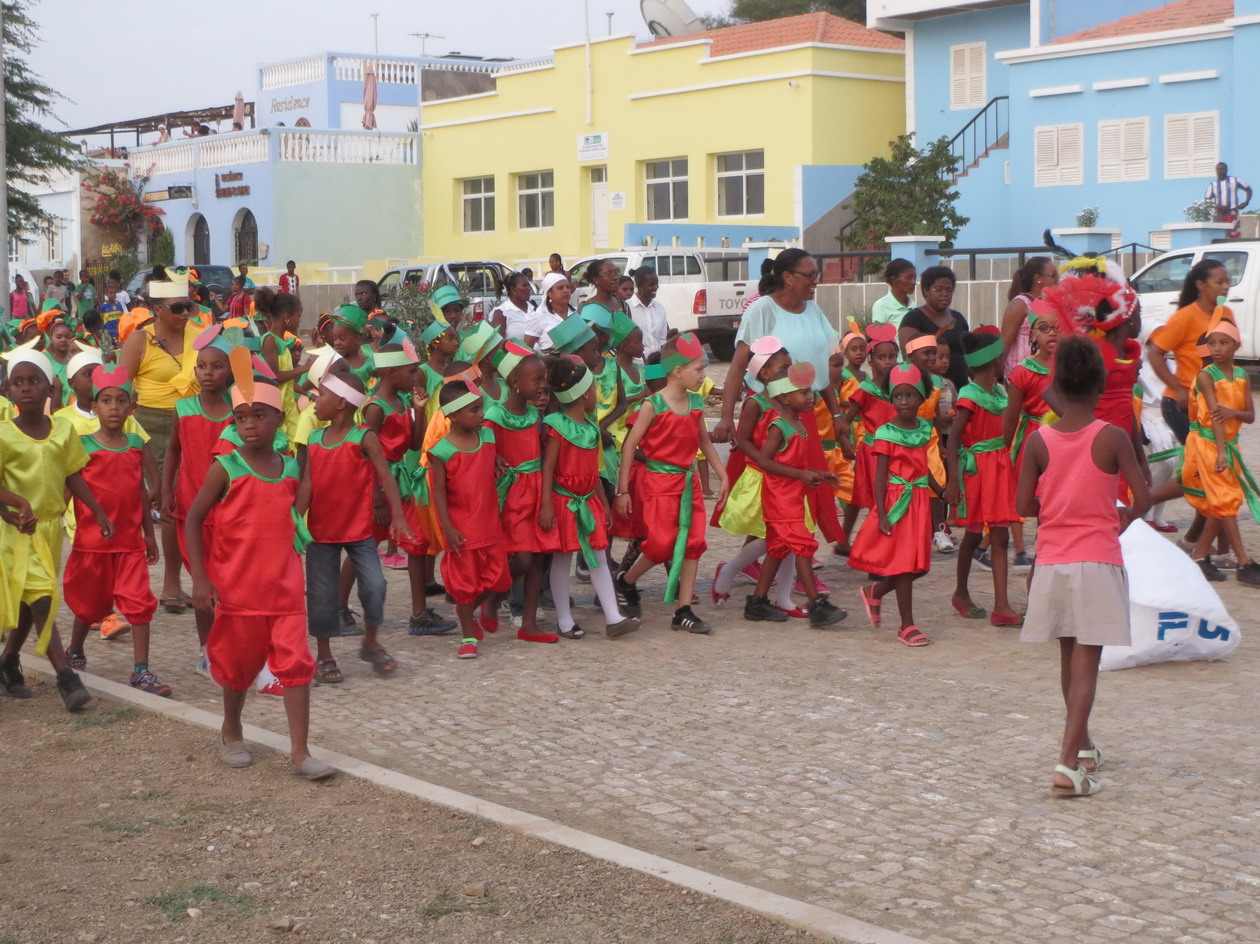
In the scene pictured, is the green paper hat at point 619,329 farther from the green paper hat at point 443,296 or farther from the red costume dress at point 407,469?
the red costume dress at point 407,469

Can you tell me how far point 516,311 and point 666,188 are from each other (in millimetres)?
24744

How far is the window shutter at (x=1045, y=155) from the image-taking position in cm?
3052

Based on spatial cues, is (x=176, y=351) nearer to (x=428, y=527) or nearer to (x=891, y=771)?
(x=428, y=527)

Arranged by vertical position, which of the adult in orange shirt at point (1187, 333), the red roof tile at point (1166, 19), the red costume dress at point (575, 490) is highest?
the red roof tile at point (1166, 19)

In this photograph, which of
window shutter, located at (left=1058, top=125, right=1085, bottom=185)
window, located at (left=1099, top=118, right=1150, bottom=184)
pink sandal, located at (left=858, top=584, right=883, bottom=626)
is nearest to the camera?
pink sandal, located at (left=858, top=584, right=883, bottom=626)

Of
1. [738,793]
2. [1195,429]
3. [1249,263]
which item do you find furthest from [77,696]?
[1249,263]

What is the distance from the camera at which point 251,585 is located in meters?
6.09

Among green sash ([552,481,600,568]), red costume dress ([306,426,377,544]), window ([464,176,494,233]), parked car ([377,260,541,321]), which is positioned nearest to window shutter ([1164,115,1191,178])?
parked car ([377,260,541,321])

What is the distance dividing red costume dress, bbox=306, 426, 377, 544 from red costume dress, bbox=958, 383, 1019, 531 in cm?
321

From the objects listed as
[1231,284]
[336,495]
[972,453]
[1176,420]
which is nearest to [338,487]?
[336,495]

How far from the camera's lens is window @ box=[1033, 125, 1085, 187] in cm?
3020

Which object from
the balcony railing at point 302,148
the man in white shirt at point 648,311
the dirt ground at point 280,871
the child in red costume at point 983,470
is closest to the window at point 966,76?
the balcony railing at point 302,148

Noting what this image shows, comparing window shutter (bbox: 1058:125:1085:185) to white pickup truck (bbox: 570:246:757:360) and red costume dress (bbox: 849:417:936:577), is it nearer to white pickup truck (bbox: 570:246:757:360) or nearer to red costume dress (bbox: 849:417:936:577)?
white pickup truck (bbox: 570:246:757:360)

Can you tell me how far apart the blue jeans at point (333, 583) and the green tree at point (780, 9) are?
46502mm
